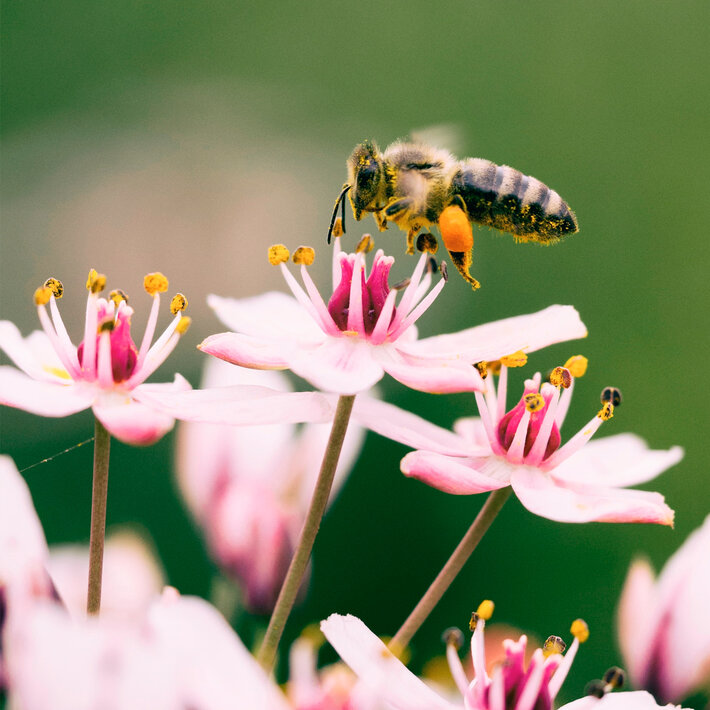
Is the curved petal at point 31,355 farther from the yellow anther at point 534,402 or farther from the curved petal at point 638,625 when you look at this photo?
the curved petal at point 638,625

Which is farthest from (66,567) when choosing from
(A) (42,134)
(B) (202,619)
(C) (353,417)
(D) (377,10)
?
(D) (377,10)

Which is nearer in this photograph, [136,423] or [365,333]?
[136,423]

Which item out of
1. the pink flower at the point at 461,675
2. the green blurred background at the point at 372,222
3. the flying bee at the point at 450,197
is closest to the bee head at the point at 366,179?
the flying bee at the point at 450,197

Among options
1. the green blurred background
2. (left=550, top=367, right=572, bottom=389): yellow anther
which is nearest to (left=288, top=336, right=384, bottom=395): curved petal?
(left=550, top=367, right=572, bottom=389): yellow anther

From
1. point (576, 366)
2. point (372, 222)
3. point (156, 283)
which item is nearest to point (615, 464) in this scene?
point (576, 366)

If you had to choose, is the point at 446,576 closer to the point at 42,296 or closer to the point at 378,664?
the point at 378,664

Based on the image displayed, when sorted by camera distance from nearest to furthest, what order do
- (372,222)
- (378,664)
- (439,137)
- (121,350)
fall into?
(378,664)
(121,350)
(439,137)
(372,222)

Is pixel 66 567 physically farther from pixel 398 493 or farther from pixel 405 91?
pixel 405 91
